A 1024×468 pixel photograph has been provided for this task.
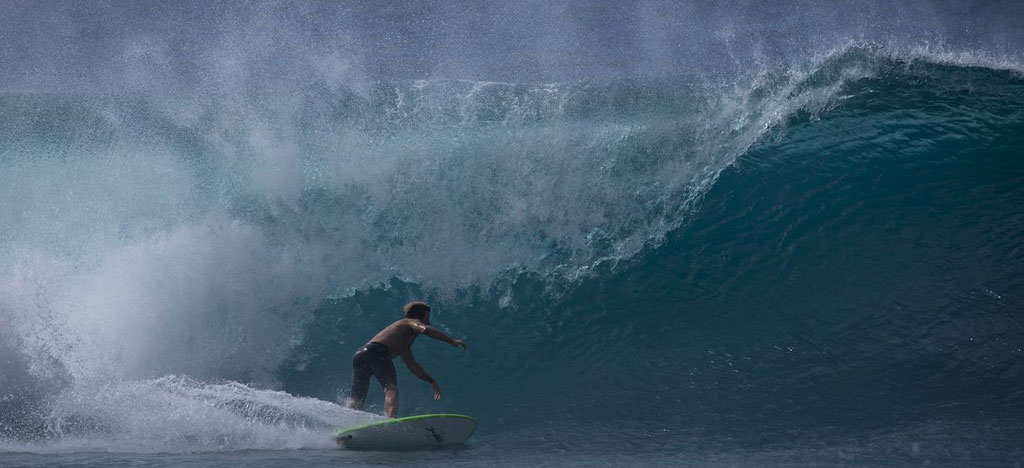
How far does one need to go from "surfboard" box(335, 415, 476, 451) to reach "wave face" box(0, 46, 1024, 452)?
0.34 meters

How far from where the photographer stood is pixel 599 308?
303 inches

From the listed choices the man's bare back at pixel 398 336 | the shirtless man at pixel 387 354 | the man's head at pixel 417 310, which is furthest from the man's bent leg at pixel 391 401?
the man's head at pixel 417 310

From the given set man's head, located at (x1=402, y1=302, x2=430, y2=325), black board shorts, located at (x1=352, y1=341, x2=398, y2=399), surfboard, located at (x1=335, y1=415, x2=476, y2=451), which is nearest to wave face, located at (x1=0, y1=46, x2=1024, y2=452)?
surfboard, located at (x1=335, y1=415, x2=476, y2=451)

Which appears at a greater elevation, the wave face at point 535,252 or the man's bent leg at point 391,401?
the wave face at point 535,252

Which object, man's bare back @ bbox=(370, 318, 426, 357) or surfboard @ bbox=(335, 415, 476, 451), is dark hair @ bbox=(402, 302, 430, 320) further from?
surfboard @ bbox=(335, 415, 476, 451)

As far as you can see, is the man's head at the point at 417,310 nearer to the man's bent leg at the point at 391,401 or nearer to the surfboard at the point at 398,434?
the man's bent leg at the point at 391,401

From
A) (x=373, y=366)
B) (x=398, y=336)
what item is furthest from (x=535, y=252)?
(x=373, y=366)

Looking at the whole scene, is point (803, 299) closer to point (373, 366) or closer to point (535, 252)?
point (535, 252)

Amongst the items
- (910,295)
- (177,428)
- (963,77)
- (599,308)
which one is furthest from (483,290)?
(963,77)

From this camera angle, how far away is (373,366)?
6.22 metres

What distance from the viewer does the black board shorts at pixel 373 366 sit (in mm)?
6195

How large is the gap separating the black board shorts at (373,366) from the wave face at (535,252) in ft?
1.76

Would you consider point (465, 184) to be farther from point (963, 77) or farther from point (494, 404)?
point (963, 77)

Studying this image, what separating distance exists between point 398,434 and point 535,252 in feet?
10.3
